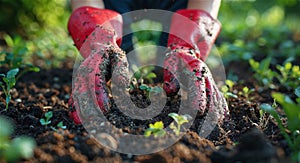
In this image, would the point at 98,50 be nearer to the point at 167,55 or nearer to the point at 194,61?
the point at 167,55

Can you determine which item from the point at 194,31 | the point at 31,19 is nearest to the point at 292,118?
the point at 194,31

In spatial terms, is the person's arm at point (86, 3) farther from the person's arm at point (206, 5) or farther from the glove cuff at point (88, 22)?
the person's arm at point (206, 5)

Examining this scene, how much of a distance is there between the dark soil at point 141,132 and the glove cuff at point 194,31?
0.37 meters

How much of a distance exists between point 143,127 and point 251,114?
2.11 feet

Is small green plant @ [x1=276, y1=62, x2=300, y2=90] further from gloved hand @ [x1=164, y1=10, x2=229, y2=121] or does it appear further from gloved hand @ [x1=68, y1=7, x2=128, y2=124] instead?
gloved hand @ [x1=68, y1=7, x2=128, y2=124]

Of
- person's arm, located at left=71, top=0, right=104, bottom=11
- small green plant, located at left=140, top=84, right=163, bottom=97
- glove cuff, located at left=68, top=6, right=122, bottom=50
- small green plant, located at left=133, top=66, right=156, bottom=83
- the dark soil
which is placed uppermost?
person's arm, located at left=71, top=0, right=104, bottom=11

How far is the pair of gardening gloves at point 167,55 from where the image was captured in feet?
6.42

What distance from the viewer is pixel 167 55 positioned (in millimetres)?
2172

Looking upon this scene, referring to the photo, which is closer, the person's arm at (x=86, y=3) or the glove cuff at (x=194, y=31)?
the glove cuff at (x=194, y=31)

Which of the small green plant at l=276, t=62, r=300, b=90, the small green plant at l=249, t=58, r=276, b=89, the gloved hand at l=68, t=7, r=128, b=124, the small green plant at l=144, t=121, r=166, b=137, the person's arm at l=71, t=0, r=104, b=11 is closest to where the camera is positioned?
the small green plant at l=144, t=121, r=166, b=137

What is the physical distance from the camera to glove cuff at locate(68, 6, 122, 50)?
2283mm

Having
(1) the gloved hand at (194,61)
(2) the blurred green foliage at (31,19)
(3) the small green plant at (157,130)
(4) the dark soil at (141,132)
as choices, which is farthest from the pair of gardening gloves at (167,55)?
(2) the blurred green foliage at (31,19)

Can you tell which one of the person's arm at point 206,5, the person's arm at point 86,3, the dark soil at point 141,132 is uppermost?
the person's arm at point 206,5

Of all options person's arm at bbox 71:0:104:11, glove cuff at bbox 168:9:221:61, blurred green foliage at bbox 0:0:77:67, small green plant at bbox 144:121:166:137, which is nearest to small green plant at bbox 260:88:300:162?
small green plant at bbox 144:121:166:137
